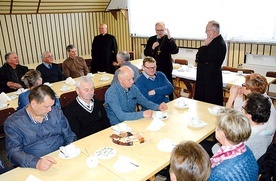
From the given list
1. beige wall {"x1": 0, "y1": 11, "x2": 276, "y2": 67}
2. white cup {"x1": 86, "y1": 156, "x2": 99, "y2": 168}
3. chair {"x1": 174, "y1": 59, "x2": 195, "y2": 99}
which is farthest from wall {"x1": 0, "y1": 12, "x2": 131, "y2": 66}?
white cup {"x1": 86, "y1": 156, "x2": 99, "y2": 168}

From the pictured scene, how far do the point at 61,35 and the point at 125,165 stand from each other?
647cm

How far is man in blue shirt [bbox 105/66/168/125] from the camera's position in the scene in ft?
8.81

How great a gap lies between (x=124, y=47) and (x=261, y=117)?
251 inches

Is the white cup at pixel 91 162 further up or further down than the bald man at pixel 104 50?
further down

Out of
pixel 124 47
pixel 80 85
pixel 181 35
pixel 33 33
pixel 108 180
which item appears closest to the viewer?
pixel 108 180

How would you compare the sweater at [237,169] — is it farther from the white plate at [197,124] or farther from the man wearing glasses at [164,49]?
the man wearing glasses at [164,49]

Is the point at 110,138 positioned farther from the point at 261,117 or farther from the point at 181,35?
the point at 181,35

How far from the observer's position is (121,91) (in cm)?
290

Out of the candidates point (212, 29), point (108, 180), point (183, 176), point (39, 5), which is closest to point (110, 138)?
point (108, 180)

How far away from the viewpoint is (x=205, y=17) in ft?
19.0

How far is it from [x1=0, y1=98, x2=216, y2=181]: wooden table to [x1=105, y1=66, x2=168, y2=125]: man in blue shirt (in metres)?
0.10

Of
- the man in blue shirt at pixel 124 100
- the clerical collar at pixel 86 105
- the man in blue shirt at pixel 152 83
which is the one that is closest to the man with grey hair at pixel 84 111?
the clerical collar at pixel 86 105

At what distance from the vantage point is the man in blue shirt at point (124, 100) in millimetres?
2686

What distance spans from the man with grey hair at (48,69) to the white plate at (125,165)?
3.57 m
